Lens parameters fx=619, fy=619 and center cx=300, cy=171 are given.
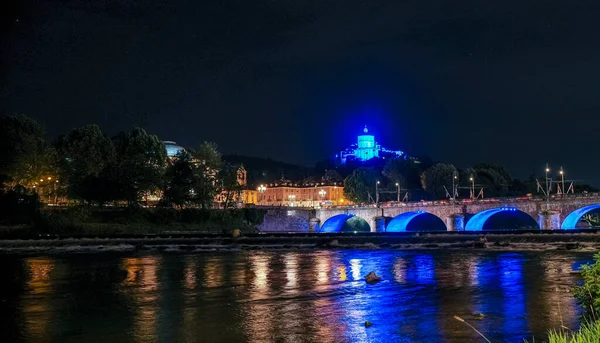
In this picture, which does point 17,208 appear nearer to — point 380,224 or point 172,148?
point 380,224

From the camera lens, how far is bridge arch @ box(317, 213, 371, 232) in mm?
132750

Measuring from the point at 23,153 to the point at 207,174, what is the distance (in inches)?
1277

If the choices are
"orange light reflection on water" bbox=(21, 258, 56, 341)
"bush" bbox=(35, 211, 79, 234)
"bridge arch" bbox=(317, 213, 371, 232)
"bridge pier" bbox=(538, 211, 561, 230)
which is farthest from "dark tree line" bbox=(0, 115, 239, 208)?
"bridge pier" bbox=(538, 211, 561, 230)

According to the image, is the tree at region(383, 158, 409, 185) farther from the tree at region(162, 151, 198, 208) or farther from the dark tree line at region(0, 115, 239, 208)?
the tree at region(162, 151, 198, 208)

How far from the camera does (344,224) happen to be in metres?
142

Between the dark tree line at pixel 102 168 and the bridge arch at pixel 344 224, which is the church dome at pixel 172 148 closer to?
the dark tree line at pixel 102 168

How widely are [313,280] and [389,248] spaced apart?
95.7 feet

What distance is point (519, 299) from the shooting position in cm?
2628

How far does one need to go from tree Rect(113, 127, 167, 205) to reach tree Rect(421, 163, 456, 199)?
222ft

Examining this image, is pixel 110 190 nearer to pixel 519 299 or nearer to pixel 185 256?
pixel 185 256

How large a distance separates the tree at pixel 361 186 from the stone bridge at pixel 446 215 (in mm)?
9034

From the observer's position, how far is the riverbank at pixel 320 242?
58.4 m

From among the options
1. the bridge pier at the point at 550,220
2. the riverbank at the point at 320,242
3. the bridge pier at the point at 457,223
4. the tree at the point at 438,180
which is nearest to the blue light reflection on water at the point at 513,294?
the riverbank at the point at 320,242

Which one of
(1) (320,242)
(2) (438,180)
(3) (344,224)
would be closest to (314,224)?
(3) (344,224)
